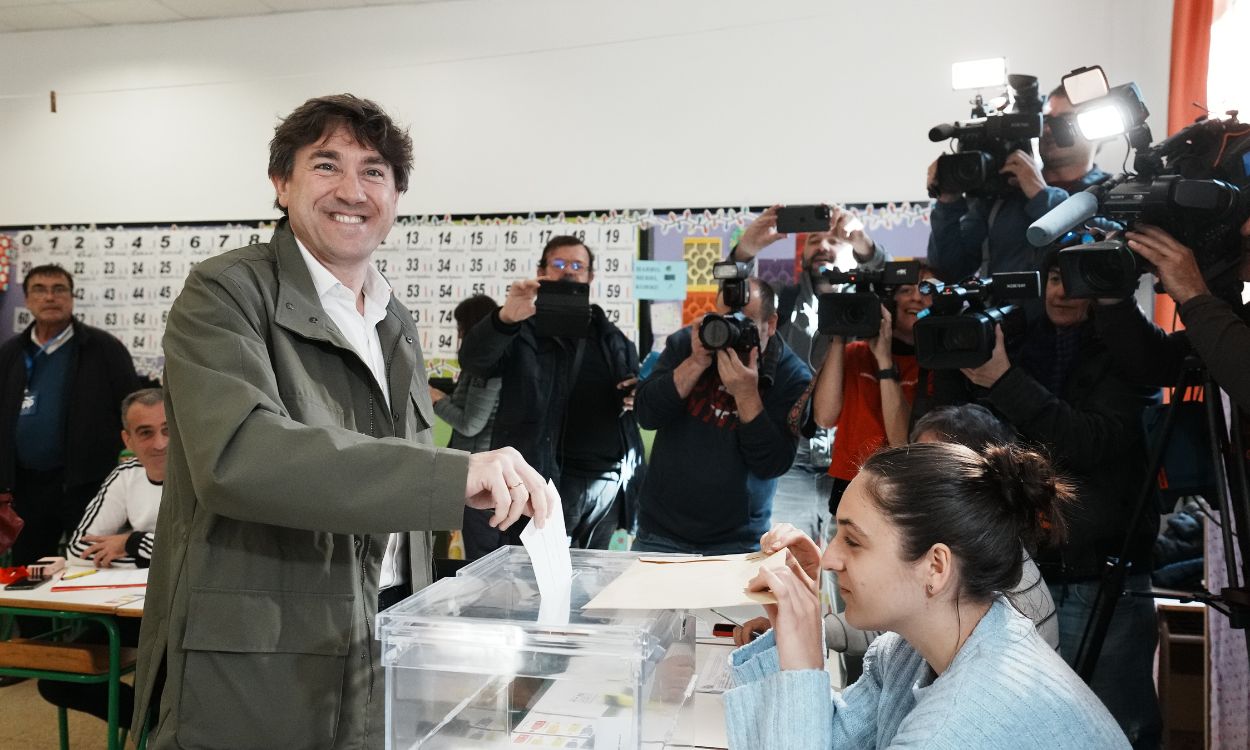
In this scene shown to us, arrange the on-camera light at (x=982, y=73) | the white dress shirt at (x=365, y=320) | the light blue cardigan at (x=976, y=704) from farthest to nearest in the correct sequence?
the on-camera light at (x=982, y=73) → the white dress shirt at (x=365, y=320) → the light blue cardigan at (x=976, y=704)

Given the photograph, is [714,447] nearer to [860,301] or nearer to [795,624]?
[860,301]

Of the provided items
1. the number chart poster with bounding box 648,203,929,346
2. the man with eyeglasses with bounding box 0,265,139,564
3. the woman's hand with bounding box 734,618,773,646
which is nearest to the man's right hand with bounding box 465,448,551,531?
the woman's hand with bounding box 734,618,773,646

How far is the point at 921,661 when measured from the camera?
1373 millimetres

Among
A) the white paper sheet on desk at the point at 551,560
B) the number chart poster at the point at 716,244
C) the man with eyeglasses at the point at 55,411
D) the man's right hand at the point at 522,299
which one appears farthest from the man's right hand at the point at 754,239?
the man with eyeglasses at the point at 55,411

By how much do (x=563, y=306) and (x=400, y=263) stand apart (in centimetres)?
209

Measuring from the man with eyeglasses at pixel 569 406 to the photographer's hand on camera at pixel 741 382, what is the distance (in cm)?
52

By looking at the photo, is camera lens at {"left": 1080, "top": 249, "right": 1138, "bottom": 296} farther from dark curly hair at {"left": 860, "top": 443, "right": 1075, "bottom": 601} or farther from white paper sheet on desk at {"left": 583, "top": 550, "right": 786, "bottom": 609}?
white paper sheet on desk at {"left": 583, "top": 550, "right": 786, "bottom": 609}

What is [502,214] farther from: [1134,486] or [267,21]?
[1134,486]

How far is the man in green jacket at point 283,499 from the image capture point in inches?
43.1

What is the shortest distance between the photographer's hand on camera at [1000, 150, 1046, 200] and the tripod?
2.51ft

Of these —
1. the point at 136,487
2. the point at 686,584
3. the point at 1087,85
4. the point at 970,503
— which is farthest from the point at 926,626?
the point at 136,487

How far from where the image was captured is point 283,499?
3.56 feet

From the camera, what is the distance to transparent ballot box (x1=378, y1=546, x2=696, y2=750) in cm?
101

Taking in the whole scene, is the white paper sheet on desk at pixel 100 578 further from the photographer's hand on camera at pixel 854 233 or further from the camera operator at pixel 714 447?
the photographer's hand on camera at pixel 854 233
